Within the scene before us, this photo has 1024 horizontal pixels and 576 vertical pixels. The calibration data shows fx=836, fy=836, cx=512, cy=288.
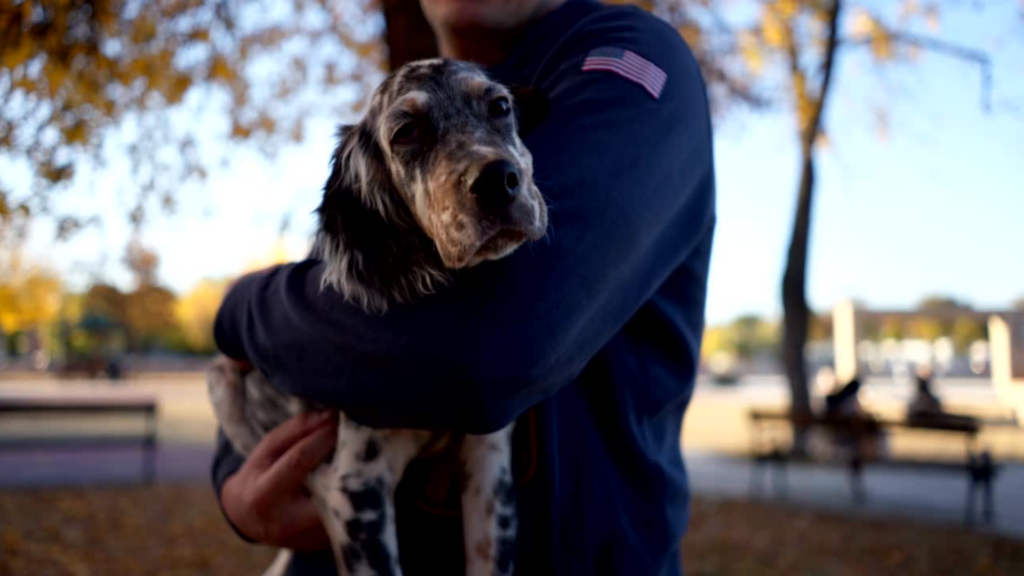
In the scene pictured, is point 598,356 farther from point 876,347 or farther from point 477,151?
point 876,347

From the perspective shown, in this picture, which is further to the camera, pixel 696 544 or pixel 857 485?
pixel 857 485

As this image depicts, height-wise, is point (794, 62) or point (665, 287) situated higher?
point (794, 62)

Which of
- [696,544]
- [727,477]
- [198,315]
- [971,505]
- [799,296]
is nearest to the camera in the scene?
[696,544]

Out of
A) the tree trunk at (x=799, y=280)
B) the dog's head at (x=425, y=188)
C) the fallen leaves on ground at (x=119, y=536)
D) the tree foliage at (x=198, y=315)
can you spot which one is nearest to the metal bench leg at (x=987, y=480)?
the tree trunk at (x=799, y=280)

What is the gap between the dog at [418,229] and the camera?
1487 millimetres

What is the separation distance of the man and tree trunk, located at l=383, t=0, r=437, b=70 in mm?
3489

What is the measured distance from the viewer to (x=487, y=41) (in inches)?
94.2

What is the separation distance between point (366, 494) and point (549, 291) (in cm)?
79

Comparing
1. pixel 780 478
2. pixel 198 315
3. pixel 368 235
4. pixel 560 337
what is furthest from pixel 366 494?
pixel 198 315

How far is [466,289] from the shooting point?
147cm

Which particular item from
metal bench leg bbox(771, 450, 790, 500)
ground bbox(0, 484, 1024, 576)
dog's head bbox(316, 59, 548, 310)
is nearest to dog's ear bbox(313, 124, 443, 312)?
dog's head bbox(316, 59, 548, 310)

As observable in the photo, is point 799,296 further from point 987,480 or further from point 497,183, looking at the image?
point 497,183

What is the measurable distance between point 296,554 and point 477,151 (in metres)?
1.44

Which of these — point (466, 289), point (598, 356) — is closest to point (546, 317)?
point (466, 289)
